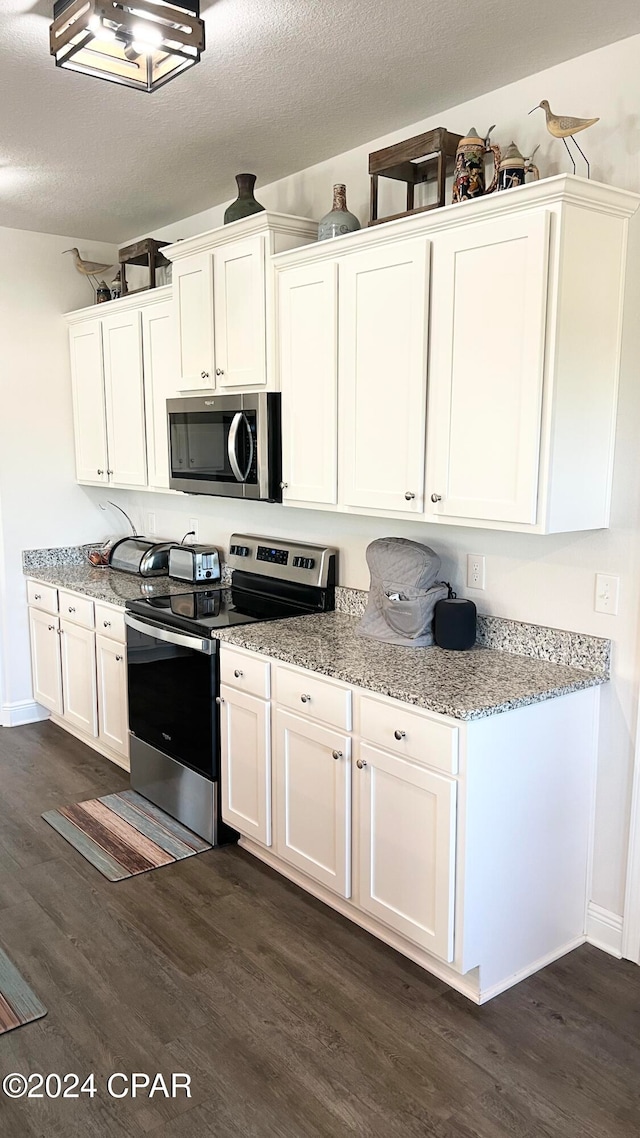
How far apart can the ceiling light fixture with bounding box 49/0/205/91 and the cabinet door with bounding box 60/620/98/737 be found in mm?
2502

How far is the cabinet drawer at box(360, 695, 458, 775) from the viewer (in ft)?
7.15

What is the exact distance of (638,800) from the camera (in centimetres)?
244

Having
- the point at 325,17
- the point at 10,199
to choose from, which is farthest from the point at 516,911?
the point at 10,199


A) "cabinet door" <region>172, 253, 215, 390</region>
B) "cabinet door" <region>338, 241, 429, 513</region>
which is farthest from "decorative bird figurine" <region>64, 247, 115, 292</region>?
"cabinet door" <region>338, 241, 429, 513</region>

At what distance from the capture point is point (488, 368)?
2324mm

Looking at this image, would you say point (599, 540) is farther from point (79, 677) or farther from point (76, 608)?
point (79, 677)

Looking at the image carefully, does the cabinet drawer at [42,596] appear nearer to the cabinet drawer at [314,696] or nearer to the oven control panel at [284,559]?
the oven control panel at [284,559]

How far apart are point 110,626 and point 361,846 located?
1793 mm

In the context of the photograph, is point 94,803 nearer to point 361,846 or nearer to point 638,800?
point 361,846

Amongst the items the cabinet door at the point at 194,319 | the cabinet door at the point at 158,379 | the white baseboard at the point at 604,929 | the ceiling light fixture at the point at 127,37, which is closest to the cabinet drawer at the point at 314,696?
the white baseboard at the point at 604,929

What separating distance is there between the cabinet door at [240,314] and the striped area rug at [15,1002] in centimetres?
218

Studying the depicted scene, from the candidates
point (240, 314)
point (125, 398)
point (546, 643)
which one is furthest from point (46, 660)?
point (546, 643)

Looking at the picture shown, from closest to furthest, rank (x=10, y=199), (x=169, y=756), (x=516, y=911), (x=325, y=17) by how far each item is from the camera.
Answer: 1. (x=325, y=17)
2. (x=516, y=911)
3. (x=169, y=756)
4. (x=10, y=199)

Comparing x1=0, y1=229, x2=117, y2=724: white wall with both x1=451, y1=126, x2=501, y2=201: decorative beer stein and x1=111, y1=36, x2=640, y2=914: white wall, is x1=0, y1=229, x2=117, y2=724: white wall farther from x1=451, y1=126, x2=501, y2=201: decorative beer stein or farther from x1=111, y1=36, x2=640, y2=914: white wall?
x1=451, y1=126, x2=501, y2=201: decorative beer stein
